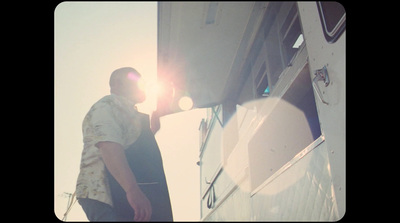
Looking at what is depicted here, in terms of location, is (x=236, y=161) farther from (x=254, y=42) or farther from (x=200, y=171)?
(x=200, y=171)

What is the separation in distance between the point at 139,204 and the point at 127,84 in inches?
A: 23.2

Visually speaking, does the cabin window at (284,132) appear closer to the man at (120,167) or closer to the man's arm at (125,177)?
the man at (120,167)

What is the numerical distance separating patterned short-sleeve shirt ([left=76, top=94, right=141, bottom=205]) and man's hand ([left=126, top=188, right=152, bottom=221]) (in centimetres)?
10

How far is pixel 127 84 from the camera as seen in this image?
128 cm

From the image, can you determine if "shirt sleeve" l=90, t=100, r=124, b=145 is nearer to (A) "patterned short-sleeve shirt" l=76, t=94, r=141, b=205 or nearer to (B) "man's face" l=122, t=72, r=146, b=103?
(A) "patterned short-sleeve shirt" l=76, t=94, r=141, b=205

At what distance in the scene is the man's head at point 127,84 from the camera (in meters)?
1.27

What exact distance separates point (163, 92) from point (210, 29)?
627 millimetres

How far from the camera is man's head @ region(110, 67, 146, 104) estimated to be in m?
1.27

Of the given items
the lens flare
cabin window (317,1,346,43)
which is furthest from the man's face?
the lens flare

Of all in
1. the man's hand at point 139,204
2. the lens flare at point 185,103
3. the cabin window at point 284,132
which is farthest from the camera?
the lens flare at point 185,103

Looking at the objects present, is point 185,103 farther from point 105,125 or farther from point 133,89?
point 105,125

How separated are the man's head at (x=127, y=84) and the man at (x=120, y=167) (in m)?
0.03

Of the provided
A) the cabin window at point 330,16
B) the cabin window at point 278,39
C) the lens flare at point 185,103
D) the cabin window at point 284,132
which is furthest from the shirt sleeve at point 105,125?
the lens flare at point 185,103
